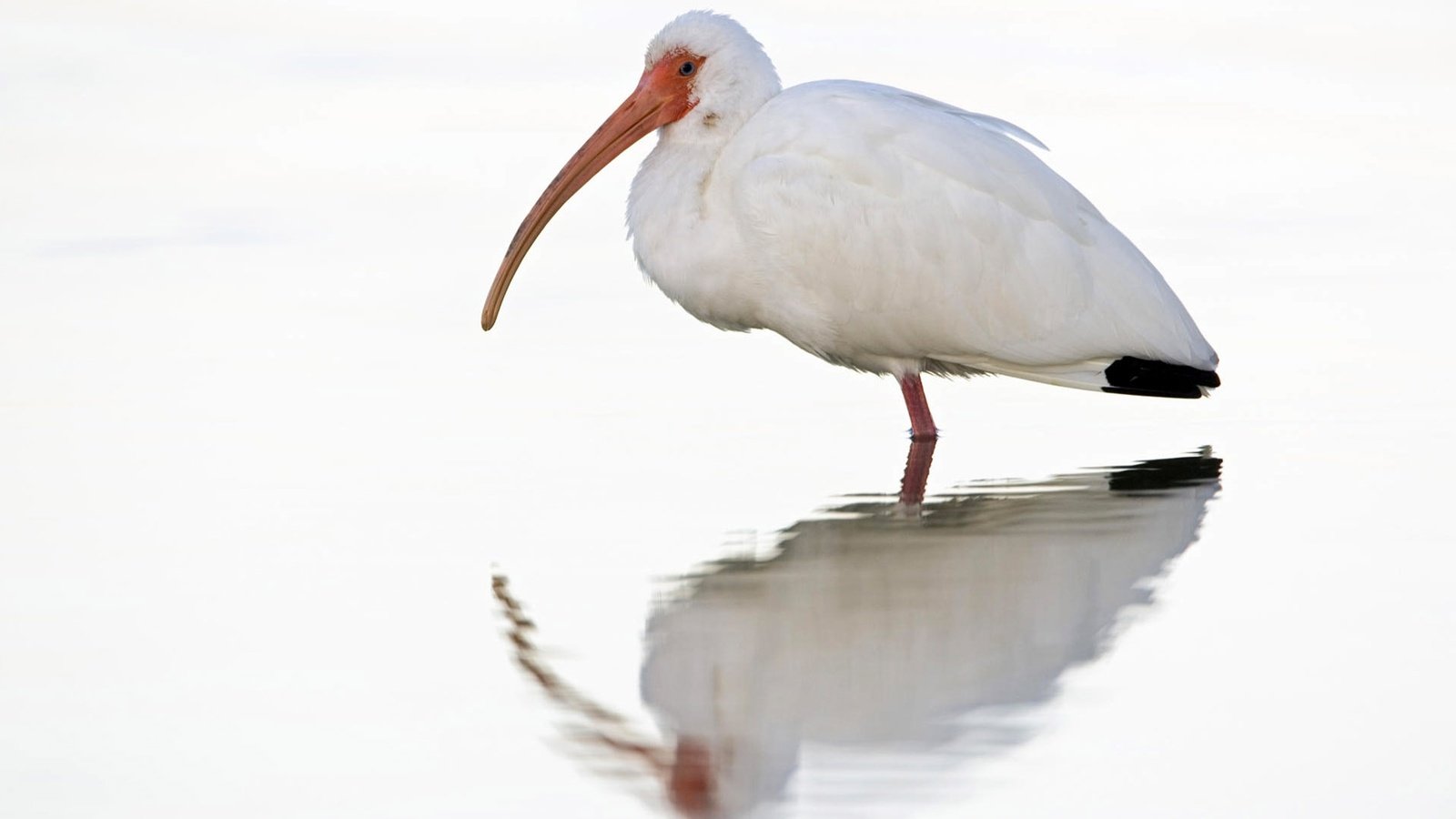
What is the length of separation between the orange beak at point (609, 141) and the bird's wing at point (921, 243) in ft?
2.23

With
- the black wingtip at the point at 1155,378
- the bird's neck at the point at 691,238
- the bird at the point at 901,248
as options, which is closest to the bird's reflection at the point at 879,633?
the black wingtip at the point at 1155,378

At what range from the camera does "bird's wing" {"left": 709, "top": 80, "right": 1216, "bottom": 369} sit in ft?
32.2

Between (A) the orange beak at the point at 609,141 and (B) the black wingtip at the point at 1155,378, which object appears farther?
(A) the orange beak at the point at 609,141

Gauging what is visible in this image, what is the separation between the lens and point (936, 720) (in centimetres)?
562

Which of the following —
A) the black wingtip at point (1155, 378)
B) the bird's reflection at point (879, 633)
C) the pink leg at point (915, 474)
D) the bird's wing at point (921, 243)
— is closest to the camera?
the bird's reflection at point (879, 633)

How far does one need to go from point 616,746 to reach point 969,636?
1402 mm

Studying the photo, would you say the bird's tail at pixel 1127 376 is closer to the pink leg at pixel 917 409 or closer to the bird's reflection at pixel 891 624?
the pink leg at pixel 917 409

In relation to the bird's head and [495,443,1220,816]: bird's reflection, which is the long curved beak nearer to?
the bird's head

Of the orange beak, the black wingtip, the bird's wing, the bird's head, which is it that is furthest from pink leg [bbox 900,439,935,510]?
the orange beak

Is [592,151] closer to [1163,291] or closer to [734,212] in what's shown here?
[734,212]

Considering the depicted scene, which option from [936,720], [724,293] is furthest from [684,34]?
[936,720]

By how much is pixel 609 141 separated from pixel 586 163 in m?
0.18

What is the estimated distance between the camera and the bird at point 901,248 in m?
9.86

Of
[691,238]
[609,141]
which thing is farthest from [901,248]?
[609,141]
